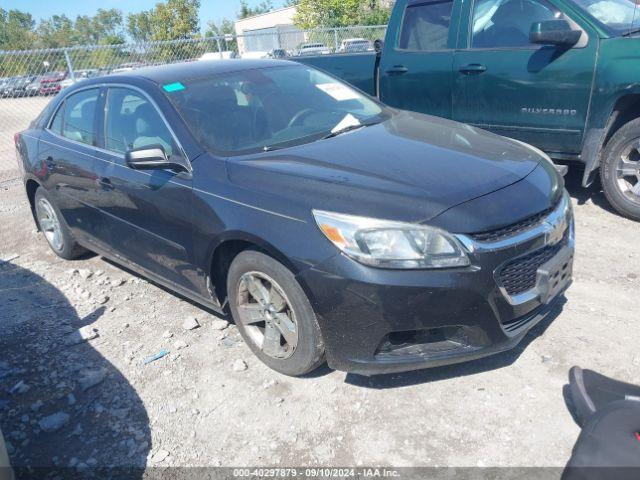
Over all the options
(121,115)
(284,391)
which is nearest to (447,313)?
(284,391)

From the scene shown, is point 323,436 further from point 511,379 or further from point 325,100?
point 325,100

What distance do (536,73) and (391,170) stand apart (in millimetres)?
2755

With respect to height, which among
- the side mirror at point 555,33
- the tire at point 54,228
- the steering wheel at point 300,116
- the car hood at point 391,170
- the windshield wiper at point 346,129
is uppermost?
the side mirror at point 555,33

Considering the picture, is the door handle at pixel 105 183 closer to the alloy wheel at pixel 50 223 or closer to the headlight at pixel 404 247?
the alloy wheel at pixel 50 223

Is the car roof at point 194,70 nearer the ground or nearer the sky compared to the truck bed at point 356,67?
nearer the sky

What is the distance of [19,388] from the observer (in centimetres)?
339

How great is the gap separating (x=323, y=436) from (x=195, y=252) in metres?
1.32

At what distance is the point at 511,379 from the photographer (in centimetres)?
300

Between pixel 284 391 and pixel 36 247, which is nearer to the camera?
pixel 284 391

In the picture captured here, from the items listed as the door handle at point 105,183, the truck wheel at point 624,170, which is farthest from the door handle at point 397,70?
the door handle at point 105,183

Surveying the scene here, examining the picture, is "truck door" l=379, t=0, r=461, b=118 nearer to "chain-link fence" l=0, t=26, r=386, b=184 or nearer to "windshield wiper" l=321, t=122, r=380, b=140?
"windshield wiper" l=321, t=122, r=380, b=140

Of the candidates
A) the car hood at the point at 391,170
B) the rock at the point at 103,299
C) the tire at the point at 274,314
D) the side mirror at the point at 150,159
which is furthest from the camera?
the rock at the point at 103,299

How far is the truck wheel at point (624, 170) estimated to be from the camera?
4.65m

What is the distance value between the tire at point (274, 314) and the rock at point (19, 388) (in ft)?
4.41
